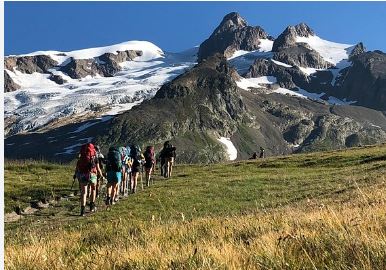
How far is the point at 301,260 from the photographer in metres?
5.33

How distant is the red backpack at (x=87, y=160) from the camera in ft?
72.0

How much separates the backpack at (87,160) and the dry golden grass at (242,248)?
13278 mm

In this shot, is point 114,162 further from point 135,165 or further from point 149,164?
point 149,164

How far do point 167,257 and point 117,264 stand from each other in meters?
0.63

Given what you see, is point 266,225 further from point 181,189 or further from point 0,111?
point 181,189

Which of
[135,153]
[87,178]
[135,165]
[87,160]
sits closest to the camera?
[87,160]

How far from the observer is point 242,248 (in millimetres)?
6137

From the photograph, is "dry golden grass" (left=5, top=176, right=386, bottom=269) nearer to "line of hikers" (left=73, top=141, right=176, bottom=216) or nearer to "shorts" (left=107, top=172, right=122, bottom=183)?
"line of hikers" (left=73, top=141, right=176, bottom=216)

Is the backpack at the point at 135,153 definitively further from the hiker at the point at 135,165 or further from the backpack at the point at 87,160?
the backpack at the point at 87,160

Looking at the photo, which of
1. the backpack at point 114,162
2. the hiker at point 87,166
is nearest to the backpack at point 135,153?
the backpack at point 114,162

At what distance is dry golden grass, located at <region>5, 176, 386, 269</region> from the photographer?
5.23 metres

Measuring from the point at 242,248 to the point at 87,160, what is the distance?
16481 millimetres

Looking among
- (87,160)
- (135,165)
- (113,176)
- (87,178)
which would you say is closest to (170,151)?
(135,165)

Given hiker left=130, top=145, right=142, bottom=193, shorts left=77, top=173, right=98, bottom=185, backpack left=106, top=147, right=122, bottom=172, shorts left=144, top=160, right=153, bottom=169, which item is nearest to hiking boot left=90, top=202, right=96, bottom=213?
backpack left=106, top=147, right=122, bottom=172
